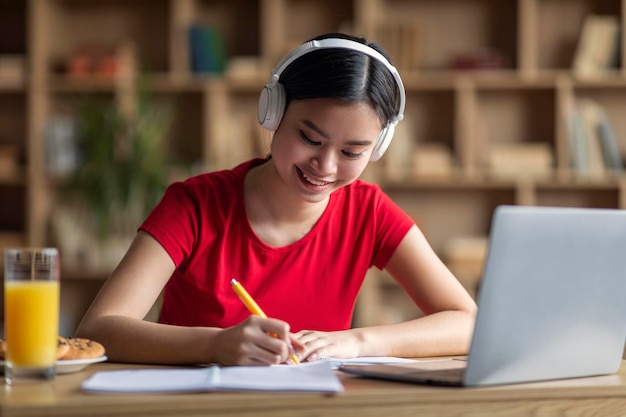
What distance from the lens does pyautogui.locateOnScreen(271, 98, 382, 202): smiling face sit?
1530 millimetres

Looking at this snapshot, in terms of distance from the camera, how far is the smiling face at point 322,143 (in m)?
1.53

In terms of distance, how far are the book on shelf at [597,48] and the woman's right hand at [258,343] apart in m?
3.13

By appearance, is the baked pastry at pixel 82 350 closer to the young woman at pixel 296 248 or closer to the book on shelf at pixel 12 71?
the young woman at pixel 296 248

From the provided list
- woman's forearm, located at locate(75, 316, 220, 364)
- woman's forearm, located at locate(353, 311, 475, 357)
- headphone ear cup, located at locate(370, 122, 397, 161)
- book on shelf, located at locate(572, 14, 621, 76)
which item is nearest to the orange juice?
woman's forearm, located at locate(75, 316, 220, 364)

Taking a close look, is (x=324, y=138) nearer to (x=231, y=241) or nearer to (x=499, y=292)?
(x=231, y=241)

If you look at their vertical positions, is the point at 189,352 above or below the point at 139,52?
below

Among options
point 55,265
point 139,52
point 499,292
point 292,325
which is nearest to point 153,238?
point 292,325

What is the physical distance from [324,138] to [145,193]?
261 centimetres

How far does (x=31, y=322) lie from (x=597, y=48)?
3394 mm

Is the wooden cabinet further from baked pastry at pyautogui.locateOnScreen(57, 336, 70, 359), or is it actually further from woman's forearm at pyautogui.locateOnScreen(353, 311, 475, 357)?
baked pastry at pyautogui.locateOnScreen(57, 336, 70, 359)

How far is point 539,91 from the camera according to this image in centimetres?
420

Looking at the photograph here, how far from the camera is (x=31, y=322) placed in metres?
1.11

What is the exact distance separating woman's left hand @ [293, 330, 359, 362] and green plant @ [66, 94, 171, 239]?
271 cm

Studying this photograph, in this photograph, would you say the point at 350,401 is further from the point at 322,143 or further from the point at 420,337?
the point at 322,143
